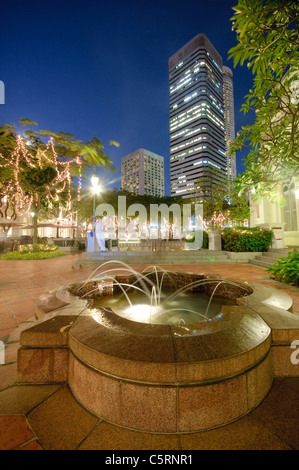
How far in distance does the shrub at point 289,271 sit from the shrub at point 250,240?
457 centimetres

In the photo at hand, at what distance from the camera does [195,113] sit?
10100 centimetres

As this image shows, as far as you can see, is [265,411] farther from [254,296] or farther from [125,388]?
[254,296]

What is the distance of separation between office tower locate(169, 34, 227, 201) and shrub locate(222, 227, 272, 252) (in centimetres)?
9197

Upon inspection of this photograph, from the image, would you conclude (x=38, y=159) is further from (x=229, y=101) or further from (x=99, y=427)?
(x=229, y=101)

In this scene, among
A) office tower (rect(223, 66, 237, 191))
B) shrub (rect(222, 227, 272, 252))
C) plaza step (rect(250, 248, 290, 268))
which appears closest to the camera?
plaza step (rect(250, 248, 290, 268))

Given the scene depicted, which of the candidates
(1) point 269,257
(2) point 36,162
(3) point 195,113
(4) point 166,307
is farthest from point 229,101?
(4) point 166,307

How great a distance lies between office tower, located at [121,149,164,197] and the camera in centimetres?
11044

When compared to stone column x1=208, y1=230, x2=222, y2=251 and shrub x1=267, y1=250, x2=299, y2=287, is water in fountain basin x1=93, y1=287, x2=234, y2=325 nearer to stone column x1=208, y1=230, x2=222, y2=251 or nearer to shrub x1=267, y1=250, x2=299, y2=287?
shrub x1=267, y1=250, x2=299, y2=287

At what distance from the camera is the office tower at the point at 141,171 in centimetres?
11044

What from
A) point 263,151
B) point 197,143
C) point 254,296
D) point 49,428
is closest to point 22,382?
point 49,428

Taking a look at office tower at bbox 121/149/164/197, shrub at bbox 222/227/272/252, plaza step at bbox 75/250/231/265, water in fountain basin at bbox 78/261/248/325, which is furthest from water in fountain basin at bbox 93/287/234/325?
office tower at bbox 121/149/164/197

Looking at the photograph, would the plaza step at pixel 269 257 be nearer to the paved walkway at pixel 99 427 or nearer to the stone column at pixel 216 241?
the stone column at pixel 216 241

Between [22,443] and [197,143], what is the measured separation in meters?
112

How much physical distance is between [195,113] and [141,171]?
4095cm
